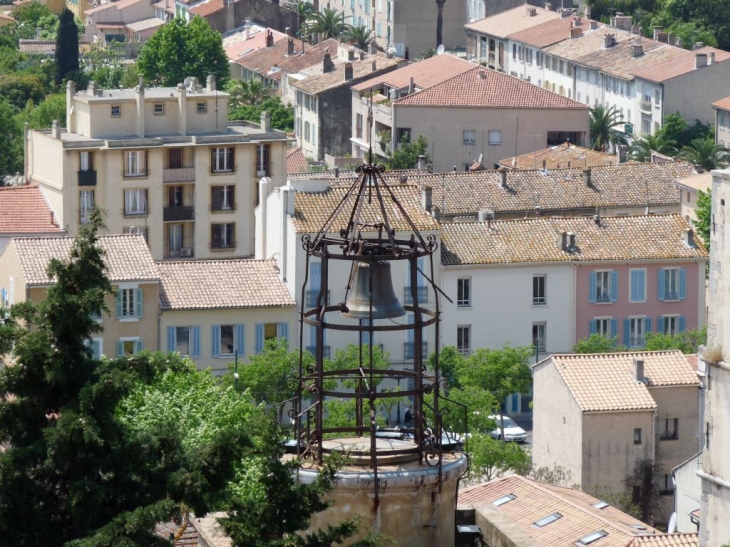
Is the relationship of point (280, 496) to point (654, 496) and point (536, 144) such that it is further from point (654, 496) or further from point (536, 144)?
point (536, 144)

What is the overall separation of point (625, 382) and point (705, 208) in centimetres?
2447

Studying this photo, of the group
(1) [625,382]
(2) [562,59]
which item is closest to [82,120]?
(1) [625,382]

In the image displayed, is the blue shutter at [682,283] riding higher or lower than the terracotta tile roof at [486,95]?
lower

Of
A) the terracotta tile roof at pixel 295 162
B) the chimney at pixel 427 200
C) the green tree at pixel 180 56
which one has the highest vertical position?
the green tree at pixel 180 56

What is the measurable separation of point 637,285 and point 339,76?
52.1 meters

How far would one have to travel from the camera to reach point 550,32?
13150 cm

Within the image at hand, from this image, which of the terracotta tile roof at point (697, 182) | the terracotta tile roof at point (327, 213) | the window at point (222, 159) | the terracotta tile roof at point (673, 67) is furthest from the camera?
the terracotta tile roof at point (673, 67)

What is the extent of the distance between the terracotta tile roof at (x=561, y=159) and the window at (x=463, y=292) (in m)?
23.7

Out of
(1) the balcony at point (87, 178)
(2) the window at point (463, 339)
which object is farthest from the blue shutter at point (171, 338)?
(1) the balcony at point (87, 178)

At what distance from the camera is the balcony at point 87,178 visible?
78688mm

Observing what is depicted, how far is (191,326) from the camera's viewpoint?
61406mm

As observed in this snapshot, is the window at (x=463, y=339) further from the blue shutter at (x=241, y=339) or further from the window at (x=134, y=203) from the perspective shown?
the window at (x=134, y=203)

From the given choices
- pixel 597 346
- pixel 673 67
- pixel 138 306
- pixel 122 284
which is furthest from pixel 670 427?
pixel 673 67

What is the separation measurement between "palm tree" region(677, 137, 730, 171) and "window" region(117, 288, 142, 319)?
41285mm
